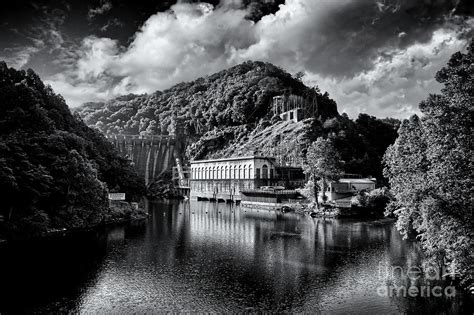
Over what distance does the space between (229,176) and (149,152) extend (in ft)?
178

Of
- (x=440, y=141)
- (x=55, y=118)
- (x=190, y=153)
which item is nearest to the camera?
(x=440, y=141)

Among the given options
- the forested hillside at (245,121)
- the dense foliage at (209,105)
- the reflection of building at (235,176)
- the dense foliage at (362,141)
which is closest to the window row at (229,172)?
the reflection of building at (235,176)

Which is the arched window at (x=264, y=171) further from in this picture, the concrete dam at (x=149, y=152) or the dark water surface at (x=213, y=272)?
the concrete dam at (x=149, y=152)

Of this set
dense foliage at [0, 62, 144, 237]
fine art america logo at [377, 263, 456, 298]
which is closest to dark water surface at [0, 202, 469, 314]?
fine art america logo at [377, 263, 456, 298]

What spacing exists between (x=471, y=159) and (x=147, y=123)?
544 ft

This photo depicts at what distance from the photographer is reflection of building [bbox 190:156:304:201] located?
308 feet

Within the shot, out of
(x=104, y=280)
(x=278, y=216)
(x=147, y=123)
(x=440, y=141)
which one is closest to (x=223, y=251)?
(x=104, y=280)

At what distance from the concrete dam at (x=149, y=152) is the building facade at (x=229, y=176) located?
2664 cm

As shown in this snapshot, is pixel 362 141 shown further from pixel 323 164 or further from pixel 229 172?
pixel 229 172

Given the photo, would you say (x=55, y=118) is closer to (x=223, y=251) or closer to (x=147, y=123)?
(x=223, y=251)

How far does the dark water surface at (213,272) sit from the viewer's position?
78.4 feet

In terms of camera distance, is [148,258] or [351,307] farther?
[148,258]

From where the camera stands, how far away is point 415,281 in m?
28.0

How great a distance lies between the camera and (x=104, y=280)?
1142 inches
